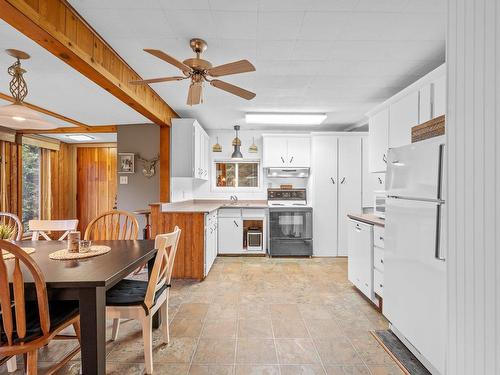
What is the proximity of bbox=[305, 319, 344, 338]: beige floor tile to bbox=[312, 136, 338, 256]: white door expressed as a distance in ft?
7.52

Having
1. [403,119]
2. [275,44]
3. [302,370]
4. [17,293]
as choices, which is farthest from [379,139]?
[17,293]

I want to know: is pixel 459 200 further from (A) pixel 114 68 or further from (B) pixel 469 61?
(A) pixel 114 68

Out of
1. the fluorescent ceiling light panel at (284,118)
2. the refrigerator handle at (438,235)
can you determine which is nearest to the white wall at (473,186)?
the refrigerator handle at (438,235)

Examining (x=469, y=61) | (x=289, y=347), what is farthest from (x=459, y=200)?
(x=289, y=347)

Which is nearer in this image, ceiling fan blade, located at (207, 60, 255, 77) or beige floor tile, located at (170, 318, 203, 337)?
ceiling fan blade, located at (207, 60, 255, 77)

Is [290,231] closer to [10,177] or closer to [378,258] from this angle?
[378,258]

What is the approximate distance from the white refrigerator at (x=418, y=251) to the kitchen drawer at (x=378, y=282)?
339mm

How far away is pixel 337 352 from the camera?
207cm

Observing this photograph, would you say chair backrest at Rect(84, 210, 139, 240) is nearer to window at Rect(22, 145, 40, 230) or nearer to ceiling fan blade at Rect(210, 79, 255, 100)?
ceiling fan blade at Rect(210, 79, 255, 100)

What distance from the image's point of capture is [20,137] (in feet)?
15.6

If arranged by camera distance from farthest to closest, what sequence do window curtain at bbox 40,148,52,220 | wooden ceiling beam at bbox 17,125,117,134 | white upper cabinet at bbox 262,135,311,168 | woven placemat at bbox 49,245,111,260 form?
window curtain at bbox 40,148,52,220 → white upper cabinet at bbox 262,135,311,168 → wooden ceiling beam at bbox 17,125,117,134 → woven placemat at bbox 49,245,111,260

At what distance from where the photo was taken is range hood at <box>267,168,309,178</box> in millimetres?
5211

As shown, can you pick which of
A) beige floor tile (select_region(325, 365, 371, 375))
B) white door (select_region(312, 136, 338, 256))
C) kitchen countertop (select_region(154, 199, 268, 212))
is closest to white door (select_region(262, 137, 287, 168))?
white door (select_region(312, 136, 338, 256))

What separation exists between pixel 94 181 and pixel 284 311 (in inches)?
198
